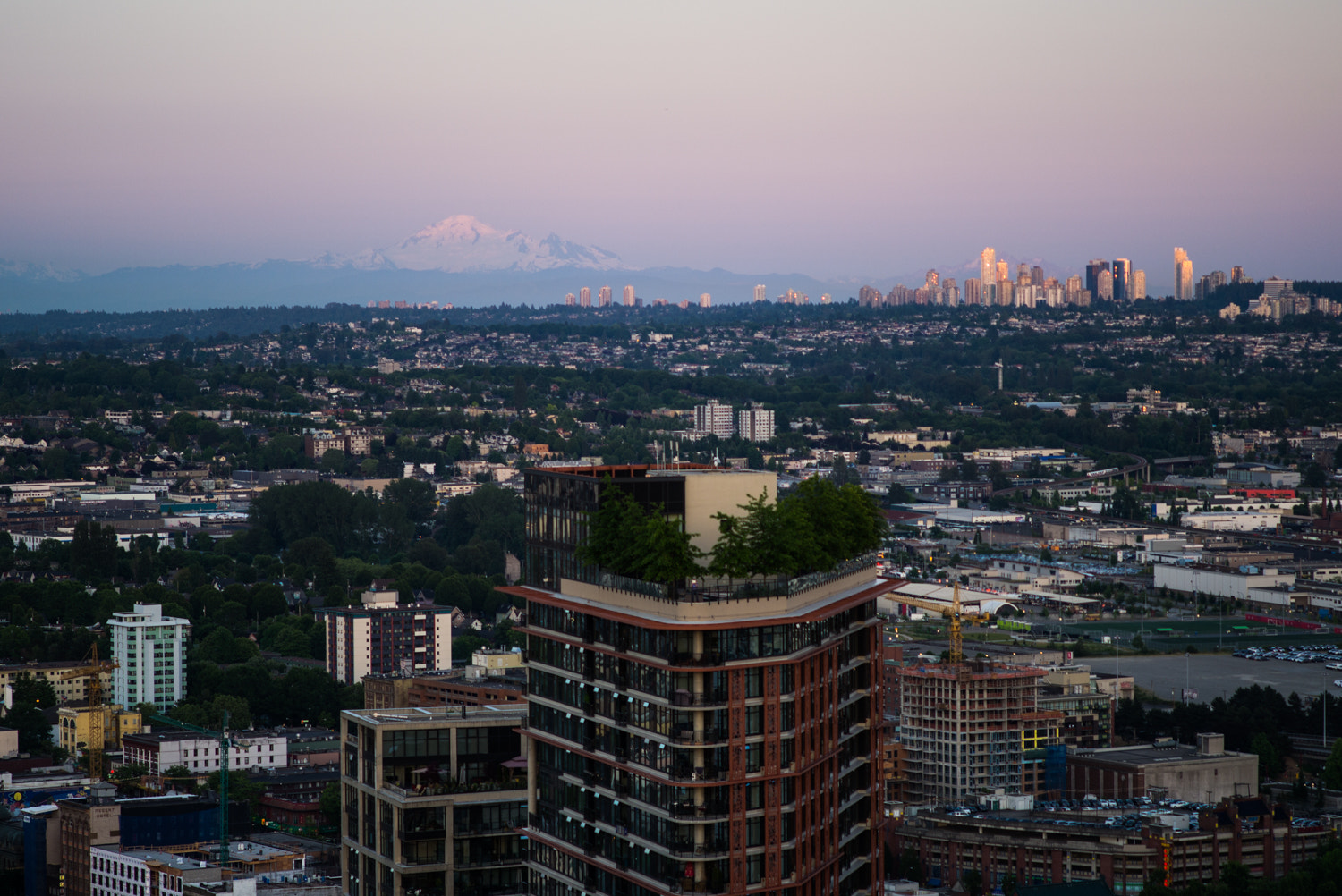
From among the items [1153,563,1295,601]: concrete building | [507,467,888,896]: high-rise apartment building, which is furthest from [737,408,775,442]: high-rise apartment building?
[507,467,888,896]: high-rise apartment building

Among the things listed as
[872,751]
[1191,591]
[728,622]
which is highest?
[728,622]

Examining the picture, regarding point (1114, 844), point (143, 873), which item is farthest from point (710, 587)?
point (1114, 844)

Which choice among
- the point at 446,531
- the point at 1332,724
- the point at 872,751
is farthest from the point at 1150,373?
the point at 872,751

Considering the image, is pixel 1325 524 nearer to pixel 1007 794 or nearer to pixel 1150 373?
pixel 1007 794

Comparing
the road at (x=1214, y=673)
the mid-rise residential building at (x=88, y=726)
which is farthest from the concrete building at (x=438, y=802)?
the road at (x=1214, y=673)

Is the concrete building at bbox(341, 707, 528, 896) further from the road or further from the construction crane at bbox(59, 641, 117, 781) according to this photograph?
the road

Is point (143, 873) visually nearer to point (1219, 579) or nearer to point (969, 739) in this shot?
point (969, 739)
